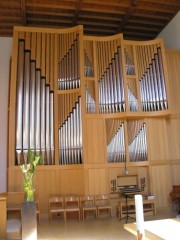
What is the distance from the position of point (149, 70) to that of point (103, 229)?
17.0 ft

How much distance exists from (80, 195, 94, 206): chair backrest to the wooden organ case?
17 centimetres

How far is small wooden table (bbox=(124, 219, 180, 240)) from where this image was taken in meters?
2.53

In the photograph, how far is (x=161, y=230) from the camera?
279cm

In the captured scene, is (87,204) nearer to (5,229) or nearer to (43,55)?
(5,229)

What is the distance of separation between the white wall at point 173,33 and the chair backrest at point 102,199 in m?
5.73

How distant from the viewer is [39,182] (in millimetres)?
8250

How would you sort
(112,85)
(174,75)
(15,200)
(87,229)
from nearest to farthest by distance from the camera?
(87,229) → (15,200) → (112,85) → (174,75)

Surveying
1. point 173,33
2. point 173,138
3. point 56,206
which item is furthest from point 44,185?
point 173,33

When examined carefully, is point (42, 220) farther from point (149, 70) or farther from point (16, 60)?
point (149, 70)

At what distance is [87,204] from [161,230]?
5466 millimetres

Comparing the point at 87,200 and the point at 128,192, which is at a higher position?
the point at 128,192

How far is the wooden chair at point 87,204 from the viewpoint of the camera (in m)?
7.74

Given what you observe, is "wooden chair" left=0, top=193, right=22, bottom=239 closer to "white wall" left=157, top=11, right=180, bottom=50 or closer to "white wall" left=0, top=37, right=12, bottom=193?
"white wall" left=0, top=37, right=12, bottom=193

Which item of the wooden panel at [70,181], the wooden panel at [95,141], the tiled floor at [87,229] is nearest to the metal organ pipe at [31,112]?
the wooden panel at [70,181]
